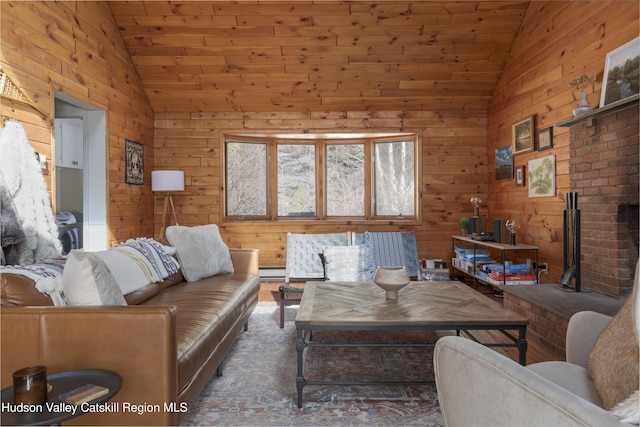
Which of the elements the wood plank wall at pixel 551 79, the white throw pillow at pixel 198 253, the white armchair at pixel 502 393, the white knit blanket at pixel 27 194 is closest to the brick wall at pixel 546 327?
the wood plank wall at pixel 551 79

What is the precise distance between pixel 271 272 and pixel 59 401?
3.72 meters

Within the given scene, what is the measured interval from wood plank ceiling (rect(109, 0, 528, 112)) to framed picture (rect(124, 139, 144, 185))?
28.9 inches

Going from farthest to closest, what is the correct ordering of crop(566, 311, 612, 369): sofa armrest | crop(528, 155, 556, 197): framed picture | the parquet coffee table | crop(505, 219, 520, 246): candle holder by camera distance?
crop(505, 219, 520, 246): candle holder
crop(528, 155, 556, 197): framed picture
the parquet coffee table
crop(566, 311, 612, 369): sofa armrest

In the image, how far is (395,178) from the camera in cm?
538

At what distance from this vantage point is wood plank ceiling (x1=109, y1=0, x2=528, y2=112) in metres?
3.98

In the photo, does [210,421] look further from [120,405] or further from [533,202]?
[533,202]

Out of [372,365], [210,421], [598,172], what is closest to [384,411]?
[372,365]

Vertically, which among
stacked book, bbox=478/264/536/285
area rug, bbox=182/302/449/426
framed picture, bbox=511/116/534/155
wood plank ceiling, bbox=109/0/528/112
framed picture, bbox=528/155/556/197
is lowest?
area rug, bbox=182/302/449/426

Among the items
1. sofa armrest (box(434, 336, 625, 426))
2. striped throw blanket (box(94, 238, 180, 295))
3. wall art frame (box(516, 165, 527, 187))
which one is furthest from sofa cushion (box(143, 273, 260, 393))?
wall art frame (box(516, 165, 527, 187))

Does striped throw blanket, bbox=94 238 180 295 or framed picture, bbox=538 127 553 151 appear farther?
framed picture, bbox=538 127 553 151

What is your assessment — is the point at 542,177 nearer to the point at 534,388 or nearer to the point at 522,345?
the point at 522,345

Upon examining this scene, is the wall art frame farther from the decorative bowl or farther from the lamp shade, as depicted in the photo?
the lamp shade

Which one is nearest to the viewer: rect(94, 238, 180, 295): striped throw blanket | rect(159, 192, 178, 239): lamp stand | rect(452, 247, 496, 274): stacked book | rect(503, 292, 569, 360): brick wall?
rect(94, 238, 180, 295): striped throw blanket

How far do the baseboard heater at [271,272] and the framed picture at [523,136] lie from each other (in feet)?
9.86
